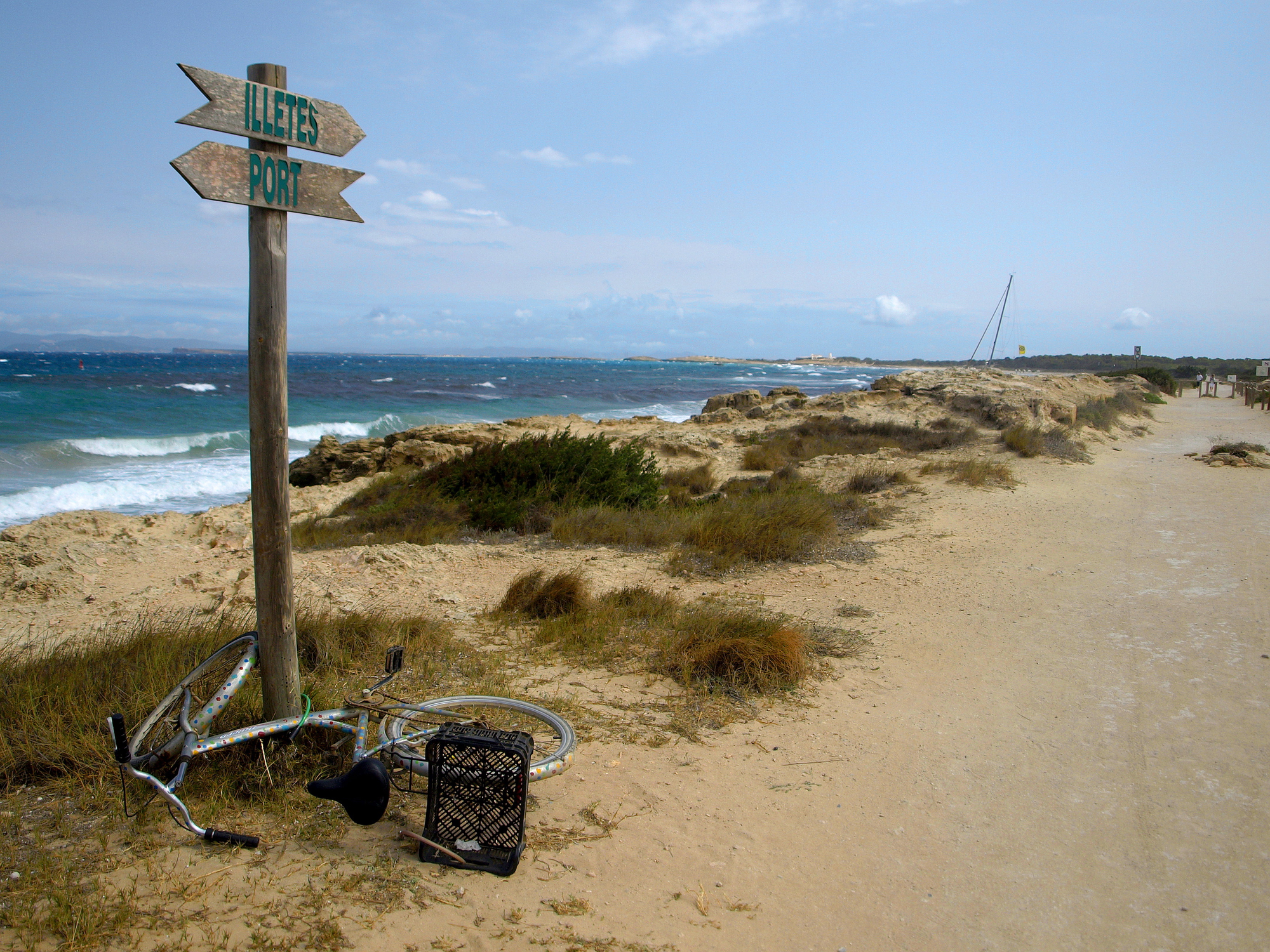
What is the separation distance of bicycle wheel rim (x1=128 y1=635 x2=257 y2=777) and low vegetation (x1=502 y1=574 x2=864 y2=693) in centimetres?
220

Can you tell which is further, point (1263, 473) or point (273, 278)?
point (1263, 473)

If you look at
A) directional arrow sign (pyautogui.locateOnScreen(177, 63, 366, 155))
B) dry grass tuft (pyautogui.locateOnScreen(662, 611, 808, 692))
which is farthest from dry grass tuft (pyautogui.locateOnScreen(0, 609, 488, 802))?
directional arrow sign (pyautogui.locateOnScreen(177, 63, 366, 155))

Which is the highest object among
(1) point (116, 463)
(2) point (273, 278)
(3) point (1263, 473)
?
(2) point (273, 278)

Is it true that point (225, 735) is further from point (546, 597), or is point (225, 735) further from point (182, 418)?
point (182, 418)

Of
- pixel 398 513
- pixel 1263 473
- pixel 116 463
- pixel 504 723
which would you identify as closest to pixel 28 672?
pixel 504 723

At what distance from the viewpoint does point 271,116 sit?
3.01m

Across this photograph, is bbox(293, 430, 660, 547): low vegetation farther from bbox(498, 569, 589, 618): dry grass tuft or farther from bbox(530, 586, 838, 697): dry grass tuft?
bbox(530, 586, 838, 697): dry grass tuft

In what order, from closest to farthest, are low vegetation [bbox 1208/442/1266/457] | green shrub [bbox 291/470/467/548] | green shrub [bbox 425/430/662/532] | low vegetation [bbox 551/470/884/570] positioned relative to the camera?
1. low vegetation [bbox 551/470/884/570]
2. green shrub [bbox 291/470/467/548]
3. green shrub [bbox 425/430/662/532]
4. low vegetation [bbox 1208/442/1266/457]

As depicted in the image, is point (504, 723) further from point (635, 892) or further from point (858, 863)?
point (858, 863)

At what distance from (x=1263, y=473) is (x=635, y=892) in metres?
14.7

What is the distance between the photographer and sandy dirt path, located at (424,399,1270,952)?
276 centimetres

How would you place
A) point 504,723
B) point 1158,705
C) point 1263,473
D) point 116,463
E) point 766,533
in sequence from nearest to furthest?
point 504,723 → point 1158,705 → point 766,533 → point 1263,473 → point 116,463

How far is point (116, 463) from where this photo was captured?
19.0 meters

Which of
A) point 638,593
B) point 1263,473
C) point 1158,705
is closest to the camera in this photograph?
point 1158,705
